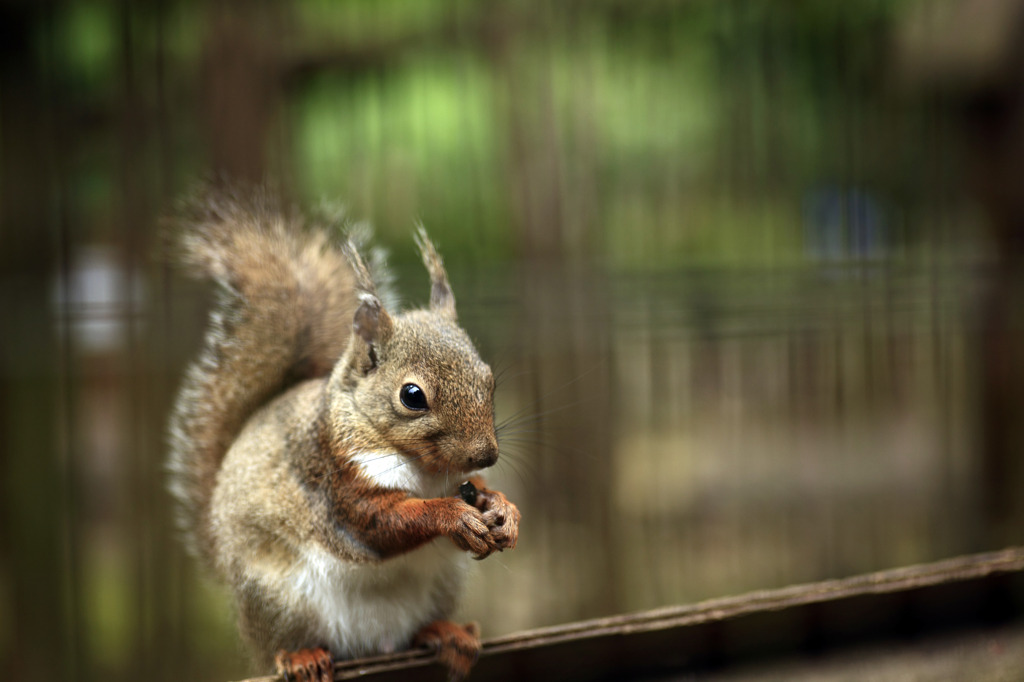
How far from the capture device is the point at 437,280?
833 millimetres

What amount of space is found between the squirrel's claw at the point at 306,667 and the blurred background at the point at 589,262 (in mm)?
1022

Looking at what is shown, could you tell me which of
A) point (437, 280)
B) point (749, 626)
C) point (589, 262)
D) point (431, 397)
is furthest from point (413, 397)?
point (589, 262)

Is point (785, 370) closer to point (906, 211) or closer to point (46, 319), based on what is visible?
point (906, 211)

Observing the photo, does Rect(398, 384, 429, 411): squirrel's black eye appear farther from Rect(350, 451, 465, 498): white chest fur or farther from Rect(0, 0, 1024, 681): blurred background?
Rect(0, 0, 1024, 681): blurred background

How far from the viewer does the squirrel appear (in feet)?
2.43

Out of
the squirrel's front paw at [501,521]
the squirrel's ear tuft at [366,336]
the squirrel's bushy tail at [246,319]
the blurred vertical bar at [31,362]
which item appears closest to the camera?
the squirrel's front paw at [501,521]

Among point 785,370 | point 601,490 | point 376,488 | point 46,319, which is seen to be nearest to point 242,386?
point 376,488

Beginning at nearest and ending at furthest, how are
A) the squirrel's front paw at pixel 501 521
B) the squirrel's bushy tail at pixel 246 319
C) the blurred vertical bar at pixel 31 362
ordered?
the squirrel's front paw at pixel 501 521, the squirrel's bushy tail at pixel 246 319, the blurred vertical bar at pixel 31 362

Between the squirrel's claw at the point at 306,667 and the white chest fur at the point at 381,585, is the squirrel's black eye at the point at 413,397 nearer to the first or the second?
the white chest fur at the point at 381,585

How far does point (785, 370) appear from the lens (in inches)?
92.7

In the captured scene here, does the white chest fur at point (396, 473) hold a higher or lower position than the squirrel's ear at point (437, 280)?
lower

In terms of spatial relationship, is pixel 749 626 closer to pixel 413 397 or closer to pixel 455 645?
pixel 455 645

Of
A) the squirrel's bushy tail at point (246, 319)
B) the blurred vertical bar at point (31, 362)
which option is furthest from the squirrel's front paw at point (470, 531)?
the blurred vertical bar at point (31, 362)

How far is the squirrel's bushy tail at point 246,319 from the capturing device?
0.99 m
